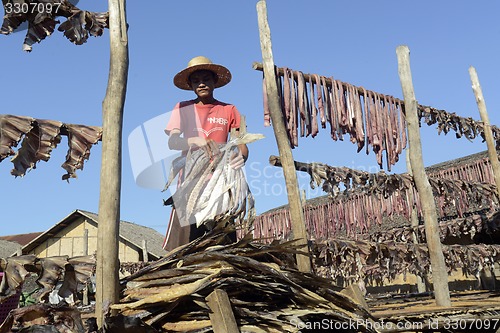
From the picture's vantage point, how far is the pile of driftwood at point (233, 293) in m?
2.75

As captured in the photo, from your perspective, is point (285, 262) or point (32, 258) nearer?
point (32, 258)

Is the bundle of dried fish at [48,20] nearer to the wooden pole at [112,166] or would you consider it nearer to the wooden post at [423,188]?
the wooden pole at [112,166]

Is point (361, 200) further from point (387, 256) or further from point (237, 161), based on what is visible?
point (237, 161)

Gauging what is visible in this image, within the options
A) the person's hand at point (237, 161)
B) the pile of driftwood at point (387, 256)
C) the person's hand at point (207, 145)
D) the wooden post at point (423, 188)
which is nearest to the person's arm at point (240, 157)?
the person's hand at point (237, 161)

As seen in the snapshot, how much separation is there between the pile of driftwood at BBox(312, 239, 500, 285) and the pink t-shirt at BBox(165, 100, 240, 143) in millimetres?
1522

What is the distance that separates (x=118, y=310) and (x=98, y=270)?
0.27 metres

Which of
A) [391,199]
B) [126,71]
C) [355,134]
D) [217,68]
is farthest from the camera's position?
[391,199]

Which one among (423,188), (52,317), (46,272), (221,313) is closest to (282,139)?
(423,188)

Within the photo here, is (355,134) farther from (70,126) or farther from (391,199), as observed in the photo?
(70,126)

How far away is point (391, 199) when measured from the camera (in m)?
7.78

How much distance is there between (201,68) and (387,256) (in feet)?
9.98

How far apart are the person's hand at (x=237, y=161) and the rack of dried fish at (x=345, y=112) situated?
33.9 inches

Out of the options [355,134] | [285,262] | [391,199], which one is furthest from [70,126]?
[391,199]

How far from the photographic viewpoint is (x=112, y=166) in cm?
285
